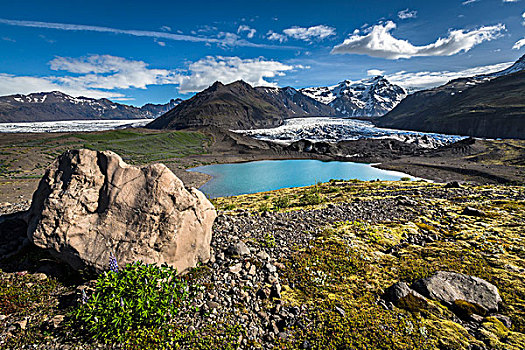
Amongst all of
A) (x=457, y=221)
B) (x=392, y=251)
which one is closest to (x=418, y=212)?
(x=457, y=221)

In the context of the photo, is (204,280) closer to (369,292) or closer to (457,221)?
(369,292)

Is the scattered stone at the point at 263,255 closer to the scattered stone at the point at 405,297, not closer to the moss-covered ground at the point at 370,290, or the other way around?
the moss-covered ground at the point at 370,290

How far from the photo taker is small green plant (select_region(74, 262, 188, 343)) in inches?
232

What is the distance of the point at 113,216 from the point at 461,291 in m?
11.6

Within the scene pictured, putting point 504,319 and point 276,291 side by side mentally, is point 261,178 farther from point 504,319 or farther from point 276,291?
point 504,319

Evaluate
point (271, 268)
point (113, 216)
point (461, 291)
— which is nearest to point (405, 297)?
point (461, 291)

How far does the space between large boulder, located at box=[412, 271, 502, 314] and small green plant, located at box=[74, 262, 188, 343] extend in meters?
7.84

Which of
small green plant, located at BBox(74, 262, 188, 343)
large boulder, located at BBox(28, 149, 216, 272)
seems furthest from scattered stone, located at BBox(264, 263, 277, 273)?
small green plant, located at BBox(74, 262, 188, 343)

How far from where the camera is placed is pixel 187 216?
363 inches

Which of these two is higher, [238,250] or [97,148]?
[97,148]

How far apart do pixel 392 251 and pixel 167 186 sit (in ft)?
32.1

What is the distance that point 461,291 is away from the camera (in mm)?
7578

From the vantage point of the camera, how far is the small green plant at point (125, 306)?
5.89m

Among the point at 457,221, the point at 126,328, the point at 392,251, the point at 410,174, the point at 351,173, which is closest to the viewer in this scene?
the point at 126,328
